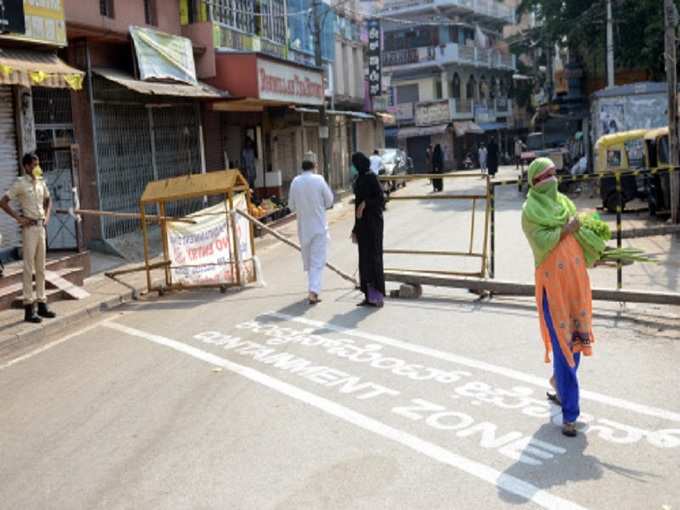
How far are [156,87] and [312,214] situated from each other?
7177 millimetres

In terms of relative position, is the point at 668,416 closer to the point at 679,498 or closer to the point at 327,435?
the point at 679,498

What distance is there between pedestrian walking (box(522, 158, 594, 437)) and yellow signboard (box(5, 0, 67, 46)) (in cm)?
948

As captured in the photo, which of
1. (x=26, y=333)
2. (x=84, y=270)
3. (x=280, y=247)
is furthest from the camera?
(x=280, y=247)

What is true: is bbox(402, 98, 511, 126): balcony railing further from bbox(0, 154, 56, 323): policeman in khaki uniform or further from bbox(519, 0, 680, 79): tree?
bbox(0, 154, 56, 323): policeman in khaki uniform

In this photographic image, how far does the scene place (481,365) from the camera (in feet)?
23.3

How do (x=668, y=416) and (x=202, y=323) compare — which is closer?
(x=668, y=416)

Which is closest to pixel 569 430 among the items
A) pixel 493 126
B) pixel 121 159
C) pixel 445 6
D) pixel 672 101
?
pixel 672 101

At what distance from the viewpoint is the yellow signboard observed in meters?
12.8

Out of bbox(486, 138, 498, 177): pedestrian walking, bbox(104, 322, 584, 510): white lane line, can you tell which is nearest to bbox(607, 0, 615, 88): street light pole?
bbox(486, 138, 498, 177): pedestrian walking

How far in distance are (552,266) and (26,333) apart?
6.24m

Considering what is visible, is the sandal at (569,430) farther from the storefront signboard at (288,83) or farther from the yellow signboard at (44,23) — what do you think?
the storefront signboard at (288,83)

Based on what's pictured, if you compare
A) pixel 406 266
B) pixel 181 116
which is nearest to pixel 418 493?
pixel 406 266

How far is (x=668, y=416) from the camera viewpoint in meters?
5.55

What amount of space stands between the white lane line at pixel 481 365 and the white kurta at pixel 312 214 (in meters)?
1.12
